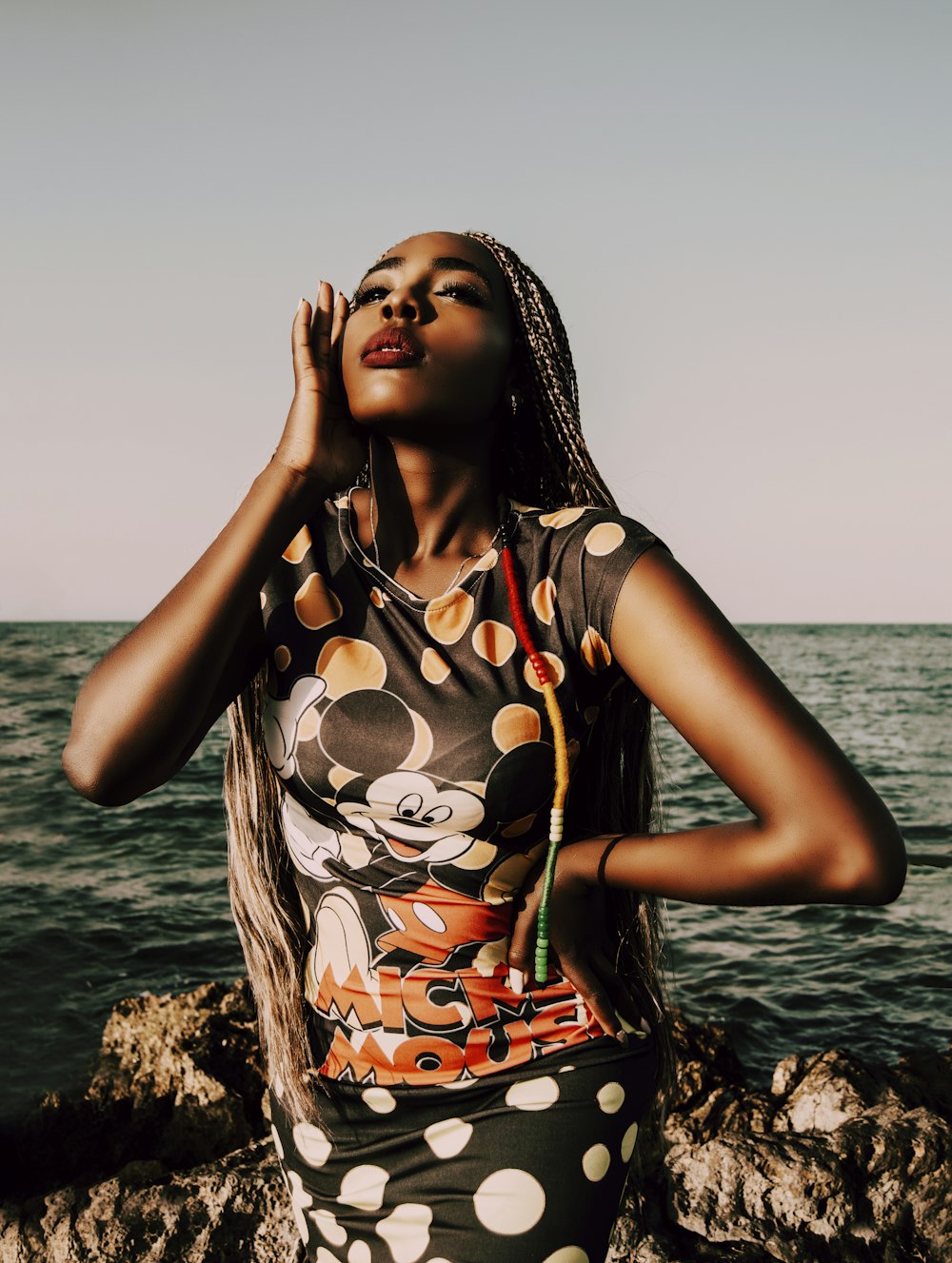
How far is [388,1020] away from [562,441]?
4.59 ft

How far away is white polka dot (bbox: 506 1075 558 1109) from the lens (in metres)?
1.90

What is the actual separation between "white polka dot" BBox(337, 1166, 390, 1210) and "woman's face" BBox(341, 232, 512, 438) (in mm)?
1502

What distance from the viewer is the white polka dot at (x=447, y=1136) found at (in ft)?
6.29

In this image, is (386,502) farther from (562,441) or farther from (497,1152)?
(497,1152)

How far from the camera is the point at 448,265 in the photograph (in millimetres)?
2330

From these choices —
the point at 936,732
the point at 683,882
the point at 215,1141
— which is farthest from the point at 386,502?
the point at 936,732

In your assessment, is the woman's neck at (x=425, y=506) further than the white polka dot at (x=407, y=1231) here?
Yes

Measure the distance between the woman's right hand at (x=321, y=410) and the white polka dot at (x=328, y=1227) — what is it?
1.48 m

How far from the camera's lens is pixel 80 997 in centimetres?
795

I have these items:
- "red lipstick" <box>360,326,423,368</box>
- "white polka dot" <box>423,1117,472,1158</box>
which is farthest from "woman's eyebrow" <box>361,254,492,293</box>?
"white polka dot" <box>423,1117,472,1158</box>

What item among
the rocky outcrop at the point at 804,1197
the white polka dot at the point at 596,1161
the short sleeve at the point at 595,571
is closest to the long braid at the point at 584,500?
the short sleeve at the point at 595,571

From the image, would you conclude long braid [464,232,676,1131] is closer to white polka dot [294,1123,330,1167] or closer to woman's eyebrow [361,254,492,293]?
woman's eyebrow [361,254,492,293]

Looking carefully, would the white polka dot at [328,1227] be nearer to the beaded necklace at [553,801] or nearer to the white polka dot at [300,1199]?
the white polka dot at [300,1199]

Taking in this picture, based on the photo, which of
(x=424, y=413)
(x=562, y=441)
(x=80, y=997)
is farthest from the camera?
(x=80, y=997)
